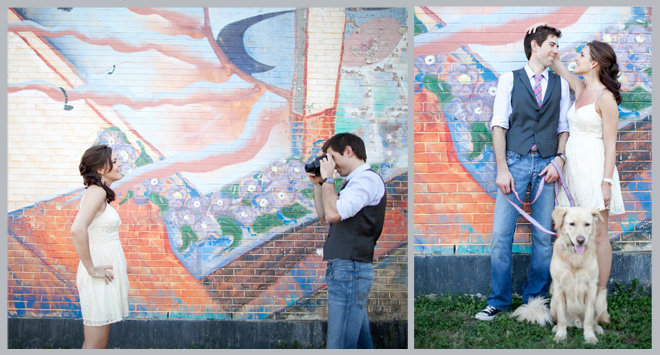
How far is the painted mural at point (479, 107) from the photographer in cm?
505

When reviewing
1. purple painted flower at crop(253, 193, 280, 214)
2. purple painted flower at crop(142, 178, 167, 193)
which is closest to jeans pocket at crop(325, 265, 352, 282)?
purple painted flower at crop(253, 193, 280, 214)

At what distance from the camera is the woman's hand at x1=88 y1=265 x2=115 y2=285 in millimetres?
3895

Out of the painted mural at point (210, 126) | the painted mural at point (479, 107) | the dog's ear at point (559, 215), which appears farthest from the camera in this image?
the painted mural at point (210, 126)

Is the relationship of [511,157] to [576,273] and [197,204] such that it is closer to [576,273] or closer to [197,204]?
[576,273]

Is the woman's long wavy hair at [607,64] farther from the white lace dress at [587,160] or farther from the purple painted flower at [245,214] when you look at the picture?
the purple painted flower at [245,214]

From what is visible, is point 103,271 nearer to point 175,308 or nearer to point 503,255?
point 175,308

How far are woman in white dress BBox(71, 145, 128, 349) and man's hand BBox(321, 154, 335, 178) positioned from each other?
1659 mm

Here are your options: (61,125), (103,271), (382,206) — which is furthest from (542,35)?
(61,125)

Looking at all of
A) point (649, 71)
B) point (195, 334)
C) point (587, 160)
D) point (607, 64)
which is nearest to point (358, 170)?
point (587, 160)

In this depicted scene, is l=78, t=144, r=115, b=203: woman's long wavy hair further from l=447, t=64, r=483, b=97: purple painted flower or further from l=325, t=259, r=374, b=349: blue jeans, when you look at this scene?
l=447, t=64, r=483, b=97: purple painted flower

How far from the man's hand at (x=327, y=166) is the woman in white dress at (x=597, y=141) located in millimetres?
2135

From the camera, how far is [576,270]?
13.7ft

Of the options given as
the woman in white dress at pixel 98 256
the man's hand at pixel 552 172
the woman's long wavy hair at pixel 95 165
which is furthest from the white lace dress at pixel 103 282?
the man's hand at pixel 552 172

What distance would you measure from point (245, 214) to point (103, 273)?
1659 mm
